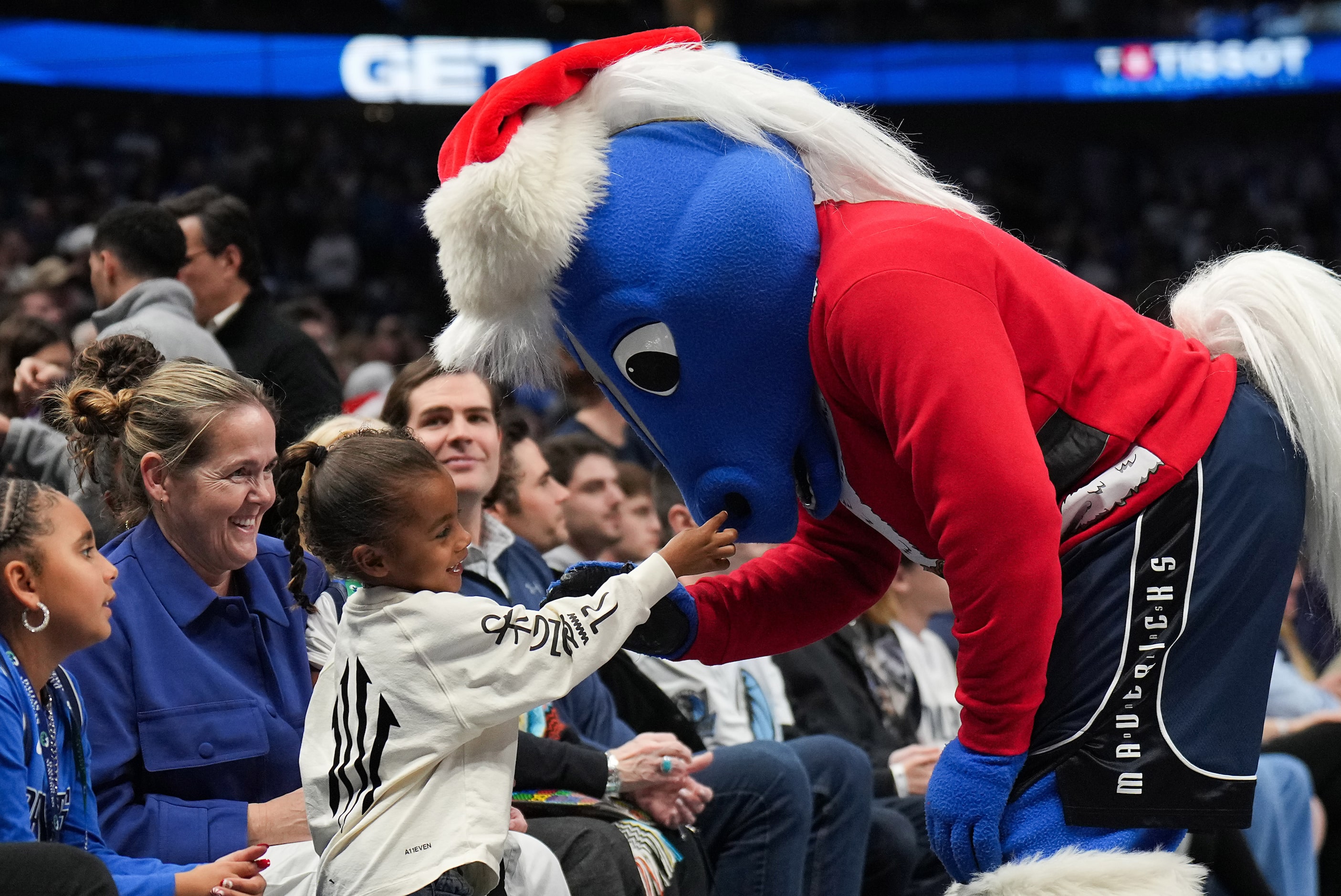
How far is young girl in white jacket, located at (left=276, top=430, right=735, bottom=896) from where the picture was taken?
75.6 inches

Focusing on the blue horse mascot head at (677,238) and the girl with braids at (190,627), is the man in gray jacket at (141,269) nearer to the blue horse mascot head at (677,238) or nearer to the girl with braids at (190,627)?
the girl with braids at (190,627)

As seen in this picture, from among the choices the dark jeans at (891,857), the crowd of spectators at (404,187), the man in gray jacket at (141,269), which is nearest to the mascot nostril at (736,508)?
the dark jeans at (891,857)

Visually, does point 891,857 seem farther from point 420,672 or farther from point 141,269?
point 141,269

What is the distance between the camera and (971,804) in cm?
170

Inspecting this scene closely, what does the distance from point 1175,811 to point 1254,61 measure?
14.3 m

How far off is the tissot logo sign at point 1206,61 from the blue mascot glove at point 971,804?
13767 millimetres

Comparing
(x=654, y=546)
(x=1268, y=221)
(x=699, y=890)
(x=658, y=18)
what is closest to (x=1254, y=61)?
(x=1268, y=221)

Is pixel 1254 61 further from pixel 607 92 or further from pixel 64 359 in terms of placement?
pixel 607 92

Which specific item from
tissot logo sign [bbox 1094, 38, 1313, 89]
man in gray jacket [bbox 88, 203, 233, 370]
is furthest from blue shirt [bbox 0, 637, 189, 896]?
tissot logo sign [bbox 1094, 38, 1313, 89]

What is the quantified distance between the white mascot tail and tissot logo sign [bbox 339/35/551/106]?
1128 centimetres

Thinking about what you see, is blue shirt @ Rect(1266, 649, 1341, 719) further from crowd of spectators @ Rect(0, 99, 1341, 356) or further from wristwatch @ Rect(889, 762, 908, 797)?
crowd of spectators @ Rect(0, 99, 1341, 356)

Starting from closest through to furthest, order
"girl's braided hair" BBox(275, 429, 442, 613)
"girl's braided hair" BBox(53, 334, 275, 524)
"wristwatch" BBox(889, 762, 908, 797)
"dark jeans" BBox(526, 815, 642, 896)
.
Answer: "girl's braided hair" BBox(275, 429, 442, 613) → "girl's braided hair" BBox(53, 334, 275, 524) → "dark jeans" BBox(526, 815, 642, 896) → "wristwatch" BBox(889, 762, 908, 797)

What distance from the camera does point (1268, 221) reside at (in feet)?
51.0

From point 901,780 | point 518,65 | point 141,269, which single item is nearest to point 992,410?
point 901,780
